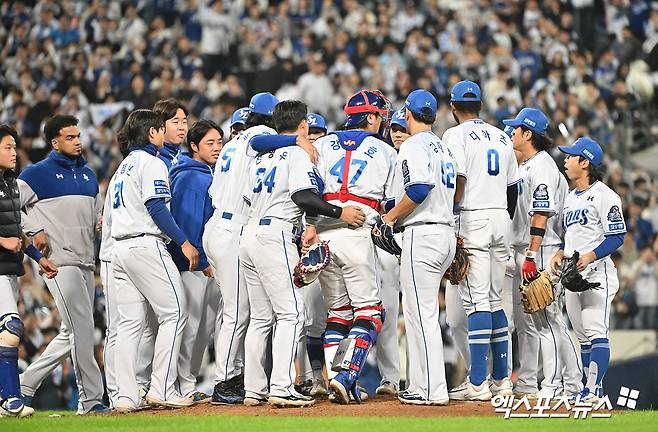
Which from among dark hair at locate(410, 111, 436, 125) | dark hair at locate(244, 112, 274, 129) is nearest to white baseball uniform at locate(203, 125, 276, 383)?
dark hair at locate(244, 112, 274, 129)

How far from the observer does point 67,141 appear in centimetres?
1002

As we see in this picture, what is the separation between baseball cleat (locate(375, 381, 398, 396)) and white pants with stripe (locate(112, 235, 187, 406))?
1865mm

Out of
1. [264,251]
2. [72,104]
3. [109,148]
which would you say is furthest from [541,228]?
[72,104]

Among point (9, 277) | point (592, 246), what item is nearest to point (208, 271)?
point (9, 277)

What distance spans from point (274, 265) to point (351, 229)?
2.38 feet

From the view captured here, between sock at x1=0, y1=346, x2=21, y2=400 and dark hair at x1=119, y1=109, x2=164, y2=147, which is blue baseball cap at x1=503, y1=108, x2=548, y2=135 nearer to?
dark hair at x1=119, y1=109, x2=164, y2=147

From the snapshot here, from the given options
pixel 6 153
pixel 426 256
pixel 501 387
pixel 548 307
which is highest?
pixel 6 153

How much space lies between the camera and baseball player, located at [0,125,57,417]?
8766 mm

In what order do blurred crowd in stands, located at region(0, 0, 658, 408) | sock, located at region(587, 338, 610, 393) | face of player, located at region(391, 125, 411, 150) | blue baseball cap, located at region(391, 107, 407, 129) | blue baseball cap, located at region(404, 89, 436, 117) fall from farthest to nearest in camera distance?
blurred crowd in stands, located at region(0, 0, 658, 408), face of player, located at region(391, 125, 411, 150), blue baseball cap, located at region(391, 107, 407, 129), sock, located at region(587, 338, 610, 393), blue baseball cap, located at region(404, 89, 436, 117)

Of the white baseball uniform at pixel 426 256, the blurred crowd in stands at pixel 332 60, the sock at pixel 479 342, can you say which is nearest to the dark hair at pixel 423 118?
the white baseball uniform at pixel 426 256

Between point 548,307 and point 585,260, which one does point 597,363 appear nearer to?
point 548,307

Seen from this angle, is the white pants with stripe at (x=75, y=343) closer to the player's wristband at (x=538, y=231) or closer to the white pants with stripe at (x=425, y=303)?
the white pants with stripe at (x=425, y=303)

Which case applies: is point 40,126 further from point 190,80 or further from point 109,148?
point 190,80

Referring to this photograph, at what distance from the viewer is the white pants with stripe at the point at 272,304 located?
8.65 m
